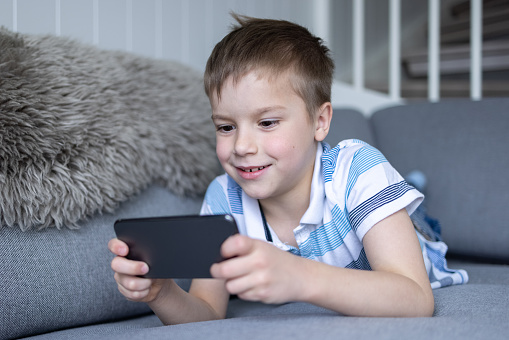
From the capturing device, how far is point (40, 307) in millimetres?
974

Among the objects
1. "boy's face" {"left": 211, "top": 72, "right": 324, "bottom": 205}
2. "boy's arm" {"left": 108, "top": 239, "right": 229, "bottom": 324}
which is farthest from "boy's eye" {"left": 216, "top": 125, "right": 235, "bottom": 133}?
"boy's arm" {"left": 108, "top": 239, "right": 229, "bottom": 324}

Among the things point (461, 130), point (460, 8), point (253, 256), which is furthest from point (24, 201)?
point (460, 8)

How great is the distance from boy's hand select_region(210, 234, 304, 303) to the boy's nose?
0.93 ft

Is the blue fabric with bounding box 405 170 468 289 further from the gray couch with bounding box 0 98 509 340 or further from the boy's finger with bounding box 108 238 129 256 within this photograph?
the boy's finger with bounding box 108 238 129 256

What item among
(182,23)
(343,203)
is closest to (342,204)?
(343,203)

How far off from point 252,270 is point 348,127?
1072 mm

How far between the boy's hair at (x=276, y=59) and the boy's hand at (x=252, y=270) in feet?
1.28

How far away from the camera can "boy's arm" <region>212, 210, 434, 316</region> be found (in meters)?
0.66

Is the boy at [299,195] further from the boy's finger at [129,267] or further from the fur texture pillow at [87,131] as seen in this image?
the fur texture pillow at [87,131]

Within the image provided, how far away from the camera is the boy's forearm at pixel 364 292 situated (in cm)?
74

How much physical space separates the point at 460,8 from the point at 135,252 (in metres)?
3.30

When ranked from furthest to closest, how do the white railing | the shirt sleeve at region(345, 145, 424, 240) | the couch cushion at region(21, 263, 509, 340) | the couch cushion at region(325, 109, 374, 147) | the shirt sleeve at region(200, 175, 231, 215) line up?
the couch cushion at region(325, 109, 374, 147) < the white railing < the shirt sleeve at region(200, 175, 231, 215) < the shirt sleeve at region(345, 145, 424, 240) < the couch cushion at region(21, 263, 509, 340)

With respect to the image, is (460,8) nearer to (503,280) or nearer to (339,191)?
(503,280)

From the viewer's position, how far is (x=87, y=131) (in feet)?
3.68
